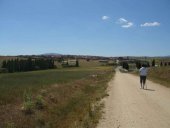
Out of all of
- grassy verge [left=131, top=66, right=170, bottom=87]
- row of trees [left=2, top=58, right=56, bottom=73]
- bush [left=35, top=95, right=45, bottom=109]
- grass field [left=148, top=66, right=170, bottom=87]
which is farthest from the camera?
row of trees [left=2, top=58, right=56, bottom=73]

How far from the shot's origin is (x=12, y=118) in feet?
42.2

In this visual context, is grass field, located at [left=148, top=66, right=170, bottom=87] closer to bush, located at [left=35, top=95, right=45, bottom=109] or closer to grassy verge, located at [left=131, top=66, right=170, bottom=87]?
grassy verge, located at [left=131, top=66, right=170, bottom=87]

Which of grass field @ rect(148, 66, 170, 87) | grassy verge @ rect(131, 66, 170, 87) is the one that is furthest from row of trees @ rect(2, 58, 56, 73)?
grass field @ rect(148, 66, 170, 87)

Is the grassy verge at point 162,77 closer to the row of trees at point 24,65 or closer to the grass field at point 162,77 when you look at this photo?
the grass field at point 162,77

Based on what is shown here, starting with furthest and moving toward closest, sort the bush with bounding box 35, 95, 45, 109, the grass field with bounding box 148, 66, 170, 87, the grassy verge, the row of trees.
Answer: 1. the row of trees
2. the grass field with bounding box 148, 66, 170, 87
3. the grassy verge
4. the bush with bounding box 35, 95, 45, 109

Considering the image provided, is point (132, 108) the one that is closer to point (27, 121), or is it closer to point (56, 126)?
point (56, 126)

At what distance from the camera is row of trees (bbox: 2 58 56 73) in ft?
396

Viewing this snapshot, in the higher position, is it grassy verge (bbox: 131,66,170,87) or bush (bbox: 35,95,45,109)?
bush (bbox: 35,95,45,109)

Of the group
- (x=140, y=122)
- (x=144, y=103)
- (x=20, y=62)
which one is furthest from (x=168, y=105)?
(x=20, y=62)

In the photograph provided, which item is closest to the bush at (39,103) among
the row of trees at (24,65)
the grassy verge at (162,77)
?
the grassy verge at (162,77)

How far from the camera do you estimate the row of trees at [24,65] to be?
396ft

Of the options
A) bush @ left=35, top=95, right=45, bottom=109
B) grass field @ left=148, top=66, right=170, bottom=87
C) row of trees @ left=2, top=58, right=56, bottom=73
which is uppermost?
bush @ left=35, top=95, right=45, bottom=109

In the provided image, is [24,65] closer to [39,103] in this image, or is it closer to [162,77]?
[162,77]

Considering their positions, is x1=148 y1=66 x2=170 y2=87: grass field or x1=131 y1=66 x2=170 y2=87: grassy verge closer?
x1=131 y1=66 x2=170 y2=87: grassy verge
